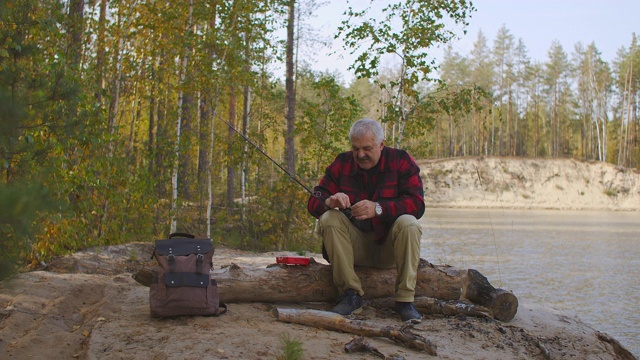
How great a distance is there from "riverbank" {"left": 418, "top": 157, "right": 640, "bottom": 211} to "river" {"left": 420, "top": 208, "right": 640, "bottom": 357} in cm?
2065

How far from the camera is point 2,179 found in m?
4.82

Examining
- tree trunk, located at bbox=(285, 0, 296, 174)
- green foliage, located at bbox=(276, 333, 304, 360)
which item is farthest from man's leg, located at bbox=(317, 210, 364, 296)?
tree trunk, located at bbox=(285, 0, 296, 174)

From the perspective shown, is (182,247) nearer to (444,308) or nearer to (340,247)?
(340,247)

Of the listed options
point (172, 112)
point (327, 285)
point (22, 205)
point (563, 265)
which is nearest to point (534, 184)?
point (563, 265)

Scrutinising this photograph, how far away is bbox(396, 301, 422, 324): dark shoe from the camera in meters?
4.77

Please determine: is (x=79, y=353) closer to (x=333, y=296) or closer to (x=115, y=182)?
(x=333, y=296)

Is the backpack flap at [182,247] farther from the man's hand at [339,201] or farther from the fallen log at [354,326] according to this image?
the man's hand at [339,201]

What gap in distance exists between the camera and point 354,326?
171 inches

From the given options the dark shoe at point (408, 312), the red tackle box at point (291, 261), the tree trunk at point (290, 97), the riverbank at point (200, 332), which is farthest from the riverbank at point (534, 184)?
the dark shoe at point (408, 312)

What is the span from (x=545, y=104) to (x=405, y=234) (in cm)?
5887

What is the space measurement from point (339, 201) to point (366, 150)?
467 millimetres

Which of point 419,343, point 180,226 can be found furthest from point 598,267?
point 419,343

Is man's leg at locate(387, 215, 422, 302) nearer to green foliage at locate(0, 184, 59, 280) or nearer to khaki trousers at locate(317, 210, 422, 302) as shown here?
khaki trousers at locate(317, 210, 422, 302)

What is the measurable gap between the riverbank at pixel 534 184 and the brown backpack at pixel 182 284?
137 feet
